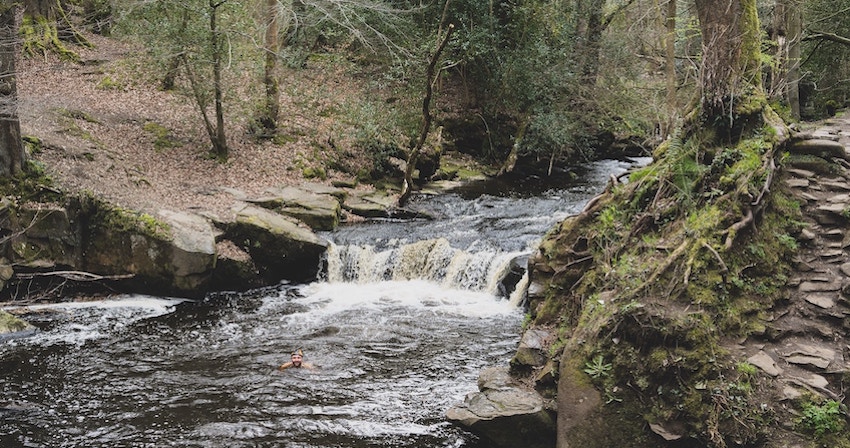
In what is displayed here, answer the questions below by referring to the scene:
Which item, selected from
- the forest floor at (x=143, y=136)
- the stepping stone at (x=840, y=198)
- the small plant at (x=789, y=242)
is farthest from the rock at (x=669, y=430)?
the forest floor at (x=143, y=136)

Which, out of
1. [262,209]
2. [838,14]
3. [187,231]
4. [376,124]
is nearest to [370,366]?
[187,231]

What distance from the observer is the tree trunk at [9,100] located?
8734 mm

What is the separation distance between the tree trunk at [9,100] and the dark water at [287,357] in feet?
8.72

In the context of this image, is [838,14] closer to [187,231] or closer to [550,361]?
[550,361]

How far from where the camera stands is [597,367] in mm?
5055

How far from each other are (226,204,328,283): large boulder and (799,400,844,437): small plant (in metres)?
9.31

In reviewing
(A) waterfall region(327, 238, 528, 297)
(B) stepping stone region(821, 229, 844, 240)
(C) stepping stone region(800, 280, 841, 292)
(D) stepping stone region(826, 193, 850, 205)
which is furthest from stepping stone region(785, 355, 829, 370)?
(A) waterfall region(327, 238, 528, 297)

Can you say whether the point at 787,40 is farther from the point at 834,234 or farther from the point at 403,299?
the point at 403,299

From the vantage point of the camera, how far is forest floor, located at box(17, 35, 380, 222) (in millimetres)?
11961

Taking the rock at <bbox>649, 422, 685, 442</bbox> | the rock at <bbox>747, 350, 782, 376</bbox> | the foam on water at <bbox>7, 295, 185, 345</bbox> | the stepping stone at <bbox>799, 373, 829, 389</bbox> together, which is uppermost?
the rock at <bbox>747, 350, 782, 376</bbox>

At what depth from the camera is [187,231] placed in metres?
11.1

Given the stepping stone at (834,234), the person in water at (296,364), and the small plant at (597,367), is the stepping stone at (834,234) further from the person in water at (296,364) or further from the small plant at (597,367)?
the person in water at (296,364)

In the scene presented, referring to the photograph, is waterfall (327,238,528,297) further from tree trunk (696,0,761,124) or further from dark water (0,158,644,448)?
tree trunk (696,0,761,124)

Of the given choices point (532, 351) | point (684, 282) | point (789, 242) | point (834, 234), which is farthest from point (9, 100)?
point (834, 234)
